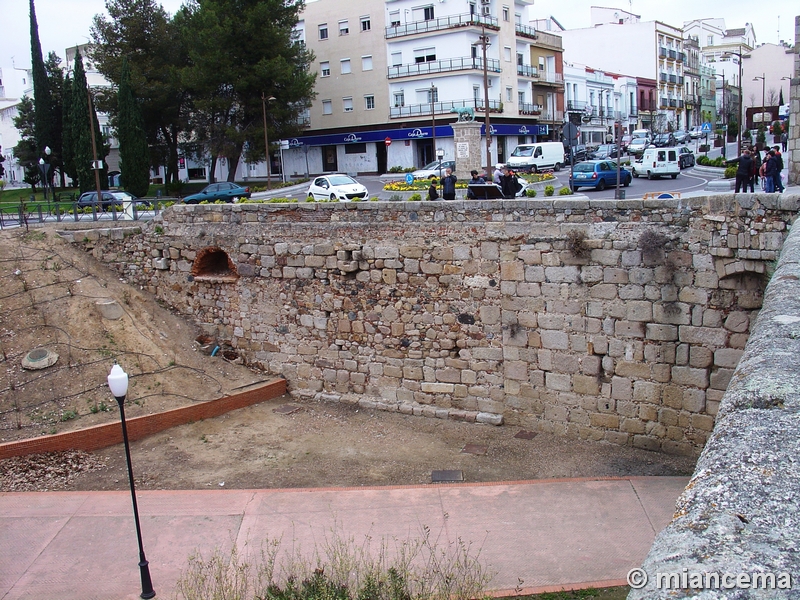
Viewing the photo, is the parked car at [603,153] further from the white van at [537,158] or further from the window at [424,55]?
the window at [424,55]

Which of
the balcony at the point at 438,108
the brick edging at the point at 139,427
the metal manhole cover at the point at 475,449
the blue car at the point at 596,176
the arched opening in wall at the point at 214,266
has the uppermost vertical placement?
the balcony at the point at 438,108

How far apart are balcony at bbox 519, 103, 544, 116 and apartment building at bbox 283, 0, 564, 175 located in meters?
0.08

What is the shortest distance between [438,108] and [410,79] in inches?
113

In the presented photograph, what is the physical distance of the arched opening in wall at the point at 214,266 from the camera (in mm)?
15227

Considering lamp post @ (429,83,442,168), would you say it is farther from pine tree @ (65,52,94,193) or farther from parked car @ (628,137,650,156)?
pine tree @ (65,52,94,193)

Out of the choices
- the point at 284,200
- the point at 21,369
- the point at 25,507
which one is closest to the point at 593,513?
the point at 25,507

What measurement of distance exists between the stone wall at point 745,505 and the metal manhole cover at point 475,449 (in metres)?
8.13

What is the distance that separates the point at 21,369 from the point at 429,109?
35.1m

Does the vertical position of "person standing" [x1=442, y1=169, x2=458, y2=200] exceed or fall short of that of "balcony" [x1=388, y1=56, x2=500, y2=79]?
it falls short

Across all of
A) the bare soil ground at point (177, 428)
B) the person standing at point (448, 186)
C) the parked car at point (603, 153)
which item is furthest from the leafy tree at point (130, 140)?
the person standing at point (448, 186)

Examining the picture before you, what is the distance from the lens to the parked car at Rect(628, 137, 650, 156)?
45231 millimetres

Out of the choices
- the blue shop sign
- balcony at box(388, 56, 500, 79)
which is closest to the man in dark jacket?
the blue shop sign

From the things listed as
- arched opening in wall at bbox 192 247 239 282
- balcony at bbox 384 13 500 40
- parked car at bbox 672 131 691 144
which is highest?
balcony at bbox 384 13 500 40

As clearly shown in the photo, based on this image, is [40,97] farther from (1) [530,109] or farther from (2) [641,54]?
(2) [641,54]
